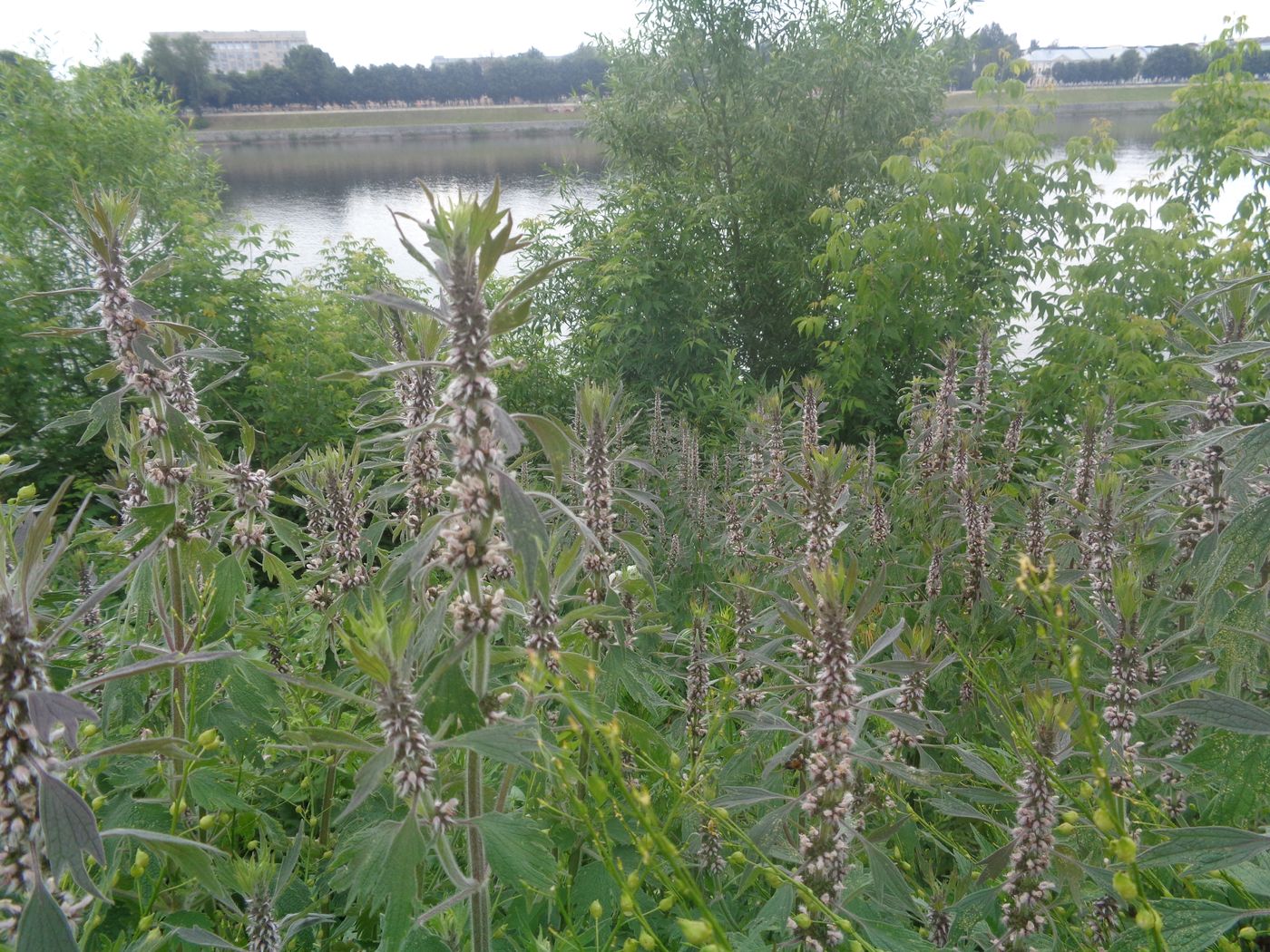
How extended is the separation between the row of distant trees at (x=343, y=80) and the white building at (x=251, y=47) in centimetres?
259

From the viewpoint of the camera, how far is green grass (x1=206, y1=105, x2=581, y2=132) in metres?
31.0

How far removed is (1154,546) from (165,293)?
7.85 meters

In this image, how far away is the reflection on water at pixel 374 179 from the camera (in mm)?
14133

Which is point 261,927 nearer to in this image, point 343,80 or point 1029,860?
point 1029,860

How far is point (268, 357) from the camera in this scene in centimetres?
741

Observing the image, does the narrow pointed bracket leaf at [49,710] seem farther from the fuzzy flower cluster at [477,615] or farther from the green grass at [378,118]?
the green grass at [378,118]

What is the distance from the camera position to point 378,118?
34719 mm

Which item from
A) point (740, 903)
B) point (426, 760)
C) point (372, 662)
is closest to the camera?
point (372, 662)

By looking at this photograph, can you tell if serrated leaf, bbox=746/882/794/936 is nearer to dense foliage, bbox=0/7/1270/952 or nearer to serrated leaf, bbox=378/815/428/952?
dense foliage, bbox=0/7/1270/952

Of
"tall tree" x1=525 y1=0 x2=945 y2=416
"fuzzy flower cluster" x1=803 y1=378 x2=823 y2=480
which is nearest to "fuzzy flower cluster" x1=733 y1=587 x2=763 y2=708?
"fuzzy flower cluster" x1=803 y1=378 x2=823 y2=480

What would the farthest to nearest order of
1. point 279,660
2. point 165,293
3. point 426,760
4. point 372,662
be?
point 165,293
point 279,660
point 426,760
point 372,662

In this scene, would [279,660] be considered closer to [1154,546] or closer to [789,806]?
[789,806]

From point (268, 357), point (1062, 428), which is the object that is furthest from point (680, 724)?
point (268, 357)

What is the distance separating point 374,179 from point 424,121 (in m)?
11.5
